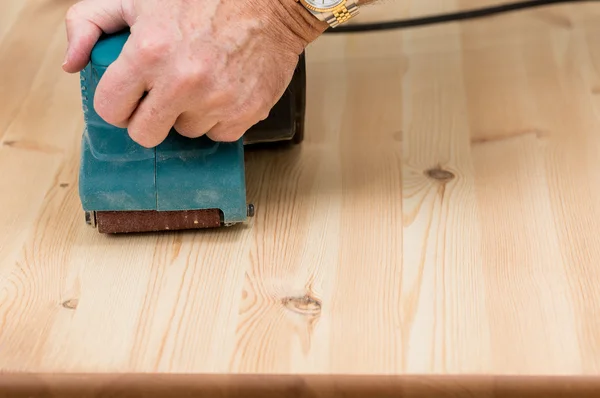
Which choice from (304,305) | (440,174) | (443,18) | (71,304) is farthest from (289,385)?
(443,18)

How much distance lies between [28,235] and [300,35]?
320mm

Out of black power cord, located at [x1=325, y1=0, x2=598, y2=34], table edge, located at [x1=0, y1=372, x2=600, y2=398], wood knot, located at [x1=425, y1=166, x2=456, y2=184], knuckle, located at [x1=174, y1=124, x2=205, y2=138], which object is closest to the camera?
table edge, located at [x1=0, y1=372, x2=600, y2=398]

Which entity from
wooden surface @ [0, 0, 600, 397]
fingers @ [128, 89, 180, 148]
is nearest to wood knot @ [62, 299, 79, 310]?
wooden surface @ [0, 0, 600, 397]

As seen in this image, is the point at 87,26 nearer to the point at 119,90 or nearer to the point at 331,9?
the point at 119,90

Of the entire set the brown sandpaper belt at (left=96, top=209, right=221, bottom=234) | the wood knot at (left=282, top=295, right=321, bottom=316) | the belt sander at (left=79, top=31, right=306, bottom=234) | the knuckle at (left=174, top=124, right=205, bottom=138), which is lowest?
the wood knot at (left=282, top=295, right=321, bottom=316)

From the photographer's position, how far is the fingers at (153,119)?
27.1 inches

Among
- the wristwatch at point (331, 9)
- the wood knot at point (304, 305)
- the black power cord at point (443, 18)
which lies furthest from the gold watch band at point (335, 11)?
the black power cord at point (443, 18)

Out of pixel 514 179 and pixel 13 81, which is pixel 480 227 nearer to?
pixel 514 179

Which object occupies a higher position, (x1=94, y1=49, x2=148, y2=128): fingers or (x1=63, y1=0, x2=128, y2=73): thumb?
(x1=63, y1=0, x2=128, y2=73): thumb

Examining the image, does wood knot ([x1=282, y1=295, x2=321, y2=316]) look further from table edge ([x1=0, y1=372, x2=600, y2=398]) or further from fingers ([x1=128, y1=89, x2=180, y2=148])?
fingers ([x1=128, y1=89, x2=180, y2=148])

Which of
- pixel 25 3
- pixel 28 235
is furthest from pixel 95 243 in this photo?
pixel 25 3

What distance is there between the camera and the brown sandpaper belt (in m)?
0.75

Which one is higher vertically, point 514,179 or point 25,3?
point 25,3

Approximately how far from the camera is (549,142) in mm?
884
